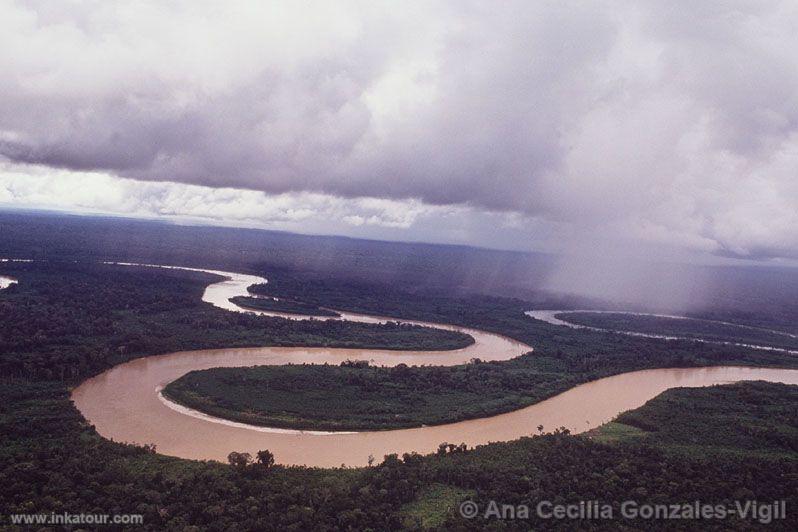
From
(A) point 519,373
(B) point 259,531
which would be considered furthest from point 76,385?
(A) point 519,373

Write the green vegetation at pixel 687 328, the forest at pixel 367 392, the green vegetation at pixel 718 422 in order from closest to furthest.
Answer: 1. the green vegetation at pixel 718 422
2. the forest at pixel 367 392
3. the green vegetation at pixel 687 328

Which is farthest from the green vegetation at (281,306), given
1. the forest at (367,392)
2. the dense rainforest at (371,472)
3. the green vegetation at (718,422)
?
the green vegetation at (718,422)

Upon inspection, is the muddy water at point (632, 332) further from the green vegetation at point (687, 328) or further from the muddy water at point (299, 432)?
the muddy water at point (299, 432)

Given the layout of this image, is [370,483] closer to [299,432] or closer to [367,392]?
[299,432]

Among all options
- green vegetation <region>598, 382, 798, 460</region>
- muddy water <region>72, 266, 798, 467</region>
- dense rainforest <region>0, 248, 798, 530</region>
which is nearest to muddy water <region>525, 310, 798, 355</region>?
muddy water <region>72, 266, 798, 467</region>

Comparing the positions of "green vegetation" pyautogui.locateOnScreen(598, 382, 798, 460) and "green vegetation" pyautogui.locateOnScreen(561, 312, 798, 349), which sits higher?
"green vegetation" pyautogui.locateOnScreen(561, 312, 798, 349)

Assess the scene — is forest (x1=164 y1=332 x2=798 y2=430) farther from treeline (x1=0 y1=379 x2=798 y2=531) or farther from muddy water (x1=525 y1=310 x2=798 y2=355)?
muddy water (x1=525 y1=310 x2=798 y2=355)
